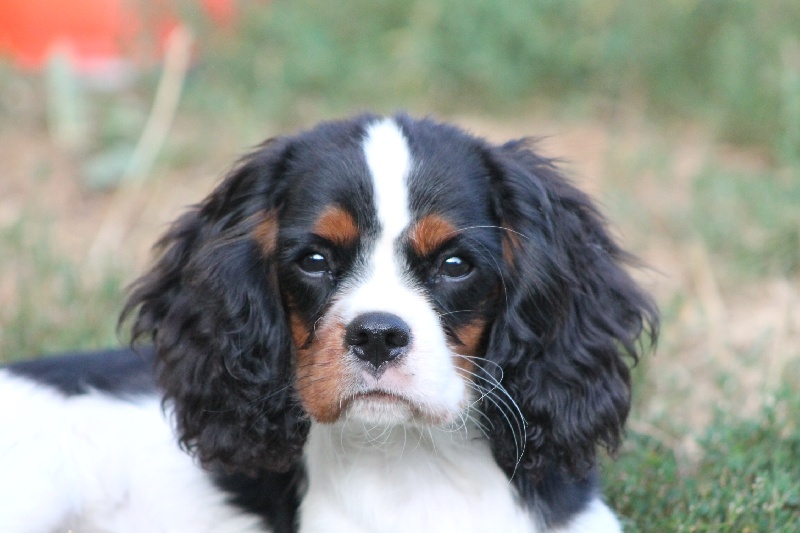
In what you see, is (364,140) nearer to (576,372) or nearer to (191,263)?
(191,263)

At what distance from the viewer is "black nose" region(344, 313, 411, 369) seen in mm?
3043

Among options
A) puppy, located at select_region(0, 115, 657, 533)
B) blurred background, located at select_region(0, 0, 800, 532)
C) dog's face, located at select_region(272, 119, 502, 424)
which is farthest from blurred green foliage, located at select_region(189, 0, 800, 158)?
dog's face, located at select_region(272, 119, 502, 424)

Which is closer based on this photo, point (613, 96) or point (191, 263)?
point (191, 263)

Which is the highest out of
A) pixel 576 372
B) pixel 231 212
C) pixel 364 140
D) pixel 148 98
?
pixel 364 140

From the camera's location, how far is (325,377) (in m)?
3.16

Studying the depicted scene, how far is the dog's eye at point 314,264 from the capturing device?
3.33 metres

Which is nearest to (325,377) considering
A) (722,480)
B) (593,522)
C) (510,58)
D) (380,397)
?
(380,397)

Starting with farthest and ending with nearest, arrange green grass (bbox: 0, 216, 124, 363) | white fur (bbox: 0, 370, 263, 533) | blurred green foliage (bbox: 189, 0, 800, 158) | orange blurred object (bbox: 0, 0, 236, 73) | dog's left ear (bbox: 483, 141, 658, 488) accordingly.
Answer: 1. orange blurred object (bbox: 0, 0, 236, 73)
2. blurred green foliage (bbox: 189, 0, 800, 158)
3. green grass (bbox: 0, 216, 124, 363)
4. white fur (bbox: 0, 370, 263, 533)
5. dog's left ear (bbox: 483, 141, 658, 488)

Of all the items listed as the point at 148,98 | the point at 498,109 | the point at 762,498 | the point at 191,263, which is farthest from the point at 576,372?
the point at 148,98

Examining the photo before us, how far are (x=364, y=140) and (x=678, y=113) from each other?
5222mm

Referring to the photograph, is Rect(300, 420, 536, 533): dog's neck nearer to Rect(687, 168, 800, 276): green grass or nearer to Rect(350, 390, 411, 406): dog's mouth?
Rect(350, 390, 411, 406): dog's mouth

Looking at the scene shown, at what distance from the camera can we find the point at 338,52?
8.29 metres

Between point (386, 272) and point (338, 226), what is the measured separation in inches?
7.5

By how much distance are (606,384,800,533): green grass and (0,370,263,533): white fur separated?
5.01 ft
